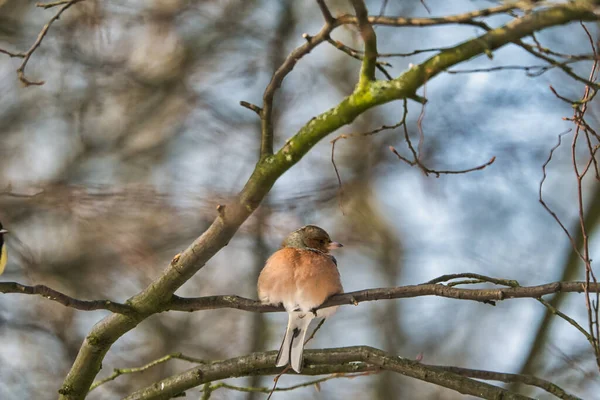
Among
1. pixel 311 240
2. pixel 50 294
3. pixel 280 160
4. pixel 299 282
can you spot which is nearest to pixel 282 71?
pixel 280 160

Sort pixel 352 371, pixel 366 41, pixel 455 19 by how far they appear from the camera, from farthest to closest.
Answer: pixel 352 371 → pixel 366 41 → pixel 455 19

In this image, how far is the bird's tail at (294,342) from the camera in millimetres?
4277

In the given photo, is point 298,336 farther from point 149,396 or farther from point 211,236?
point 211,236

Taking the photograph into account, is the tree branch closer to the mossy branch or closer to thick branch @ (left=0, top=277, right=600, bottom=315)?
thick branch @ (left=0, top=277, right=600, bottom=315)

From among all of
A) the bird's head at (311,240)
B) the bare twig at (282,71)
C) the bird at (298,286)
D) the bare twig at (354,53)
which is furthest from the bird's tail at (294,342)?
the bare twig at (354,53)

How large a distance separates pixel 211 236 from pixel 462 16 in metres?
1.69

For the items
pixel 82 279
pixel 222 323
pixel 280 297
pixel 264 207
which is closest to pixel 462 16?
pixel 280 297

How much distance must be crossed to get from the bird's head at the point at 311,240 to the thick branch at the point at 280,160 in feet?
6.19

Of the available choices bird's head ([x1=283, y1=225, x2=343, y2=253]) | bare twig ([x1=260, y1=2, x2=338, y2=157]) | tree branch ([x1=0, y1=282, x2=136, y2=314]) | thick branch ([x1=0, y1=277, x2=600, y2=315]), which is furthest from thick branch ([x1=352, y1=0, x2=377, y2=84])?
bird's head ([x1=283, y1=225, x2=343, y2=253])

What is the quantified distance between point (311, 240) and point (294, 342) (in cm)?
121

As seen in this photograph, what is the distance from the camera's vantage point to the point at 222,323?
Result: 10539 mm

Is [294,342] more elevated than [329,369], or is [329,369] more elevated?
[294,342]

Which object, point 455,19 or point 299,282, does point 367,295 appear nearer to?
point 299,282

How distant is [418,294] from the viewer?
3.65 m
